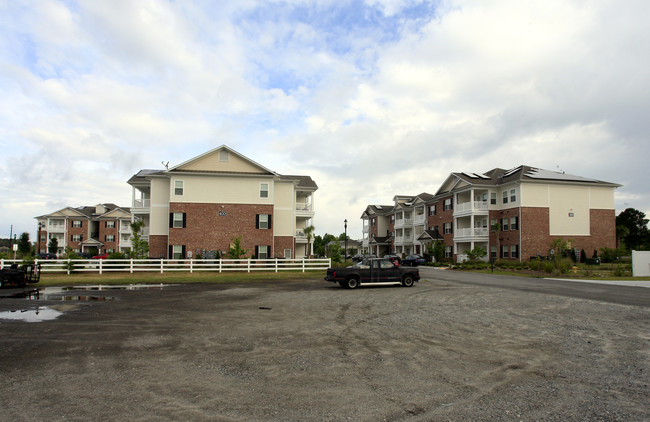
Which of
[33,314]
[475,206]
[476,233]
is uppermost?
[475,206]

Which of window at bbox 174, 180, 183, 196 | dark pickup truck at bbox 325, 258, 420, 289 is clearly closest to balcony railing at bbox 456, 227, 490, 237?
dark pickup truck at bbox 325, 258, 420, 289

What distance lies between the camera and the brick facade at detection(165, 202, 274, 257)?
3472 cm

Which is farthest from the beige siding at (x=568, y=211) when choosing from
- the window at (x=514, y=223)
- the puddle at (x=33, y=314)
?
the puddle at (x=33, y=314)

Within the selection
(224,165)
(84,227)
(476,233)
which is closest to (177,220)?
(224,165)

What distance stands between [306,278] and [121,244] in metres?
66.0

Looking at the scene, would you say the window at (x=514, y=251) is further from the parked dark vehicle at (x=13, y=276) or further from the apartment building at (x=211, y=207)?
the parked dark vehicle at (x=13, y=276)

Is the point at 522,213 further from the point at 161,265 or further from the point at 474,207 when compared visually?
the point at 161,265

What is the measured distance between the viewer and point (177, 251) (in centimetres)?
3453

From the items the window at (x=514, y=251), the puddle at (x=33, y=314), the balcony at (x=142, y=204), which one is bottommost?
the puddle at (x=33, y=314)

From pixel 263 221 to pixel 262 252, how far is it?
2.76m

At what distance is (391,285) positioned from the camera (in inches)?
889

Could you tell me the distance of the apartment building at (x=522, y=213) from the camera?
4306cm

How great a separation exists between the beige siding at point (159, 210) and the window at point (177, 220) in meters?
2.15

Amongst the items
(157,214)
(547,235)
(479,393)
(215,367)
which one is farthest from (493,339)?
(547,235)
